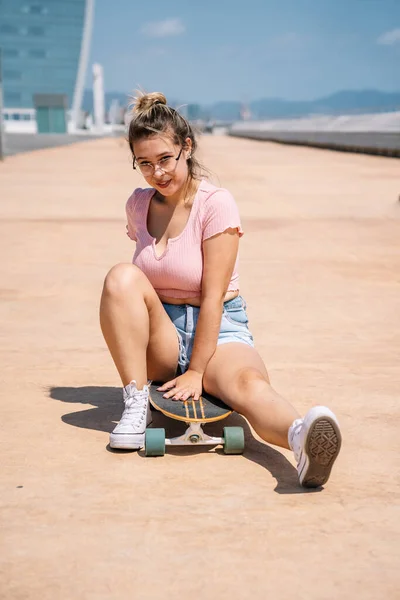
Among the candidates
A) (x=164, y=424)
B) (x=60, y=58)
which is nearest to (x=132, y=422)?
(x=164, y=424)

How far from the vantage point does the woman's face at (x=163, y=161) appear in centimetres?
323

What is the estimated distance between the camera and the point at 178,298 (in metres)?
3.51

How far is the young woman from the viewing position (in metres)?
3.20

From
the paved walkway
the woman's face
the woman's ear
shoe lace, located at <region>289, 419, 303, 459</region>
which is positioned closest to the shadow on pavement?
the paved walkway

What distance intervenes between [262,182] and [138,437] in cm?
1348

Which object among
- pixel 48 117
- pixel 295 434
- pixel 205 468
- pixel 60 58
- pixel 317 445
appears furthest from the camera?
pixel 60 58

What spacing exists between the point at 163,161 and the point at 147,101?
0.73 ft

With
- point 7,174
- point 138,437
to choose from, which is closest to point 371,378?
point 138,437

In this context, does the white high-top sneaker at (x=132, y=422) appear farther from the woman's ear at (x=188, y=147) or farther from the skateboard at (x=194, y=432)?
the woman's ear at (x=188, y=147)

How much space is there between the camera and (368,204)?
1219 cm

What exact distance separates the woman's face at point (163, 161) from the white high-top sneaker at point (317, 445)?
1.07m

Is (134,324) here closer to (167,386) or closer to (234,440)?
(167,386)

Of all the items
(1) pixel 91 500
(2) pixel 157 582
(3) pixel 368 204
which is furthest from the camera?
(3) pixel 368 204

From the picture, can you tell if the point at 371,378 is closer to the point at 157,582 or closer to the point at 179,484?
the point at 179,484
